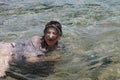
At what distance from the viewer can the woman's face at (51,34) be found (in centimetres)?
640

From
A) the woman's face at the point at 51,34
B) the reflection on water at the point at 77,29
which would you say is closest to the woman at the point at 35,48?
the woman's face at the point at 51,34

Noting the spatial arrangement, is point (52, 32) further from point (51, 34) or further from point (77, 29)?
point (77, 29)

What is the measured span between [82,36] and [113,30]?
969mm

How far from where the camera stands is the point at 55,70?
6484 mm

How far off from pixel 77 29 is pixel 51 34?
2.96 m

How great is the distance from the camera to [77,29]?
30.4 ft

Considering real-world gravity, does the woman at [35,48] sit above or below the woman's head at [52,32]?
below

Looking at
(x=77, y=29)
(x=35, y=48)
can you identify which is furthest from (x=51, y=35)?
(x=77, y=29)

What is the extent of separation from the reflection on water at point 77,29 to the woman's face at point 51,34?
66 cm

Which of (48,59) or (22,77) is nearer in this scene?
(22,77)

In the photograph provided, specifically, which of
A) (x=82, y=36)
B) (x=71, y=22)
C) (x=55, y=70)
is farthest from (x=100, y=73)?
(x=71, y=22)

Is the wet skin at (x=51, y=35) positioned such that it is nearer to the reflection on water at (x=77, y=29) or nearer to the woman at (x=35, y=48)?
the woman at (x=35, y=48)

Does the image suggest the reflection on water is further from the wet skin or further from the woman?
the wet skin

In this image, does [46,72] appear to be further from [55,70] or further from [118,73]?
[118,73]
